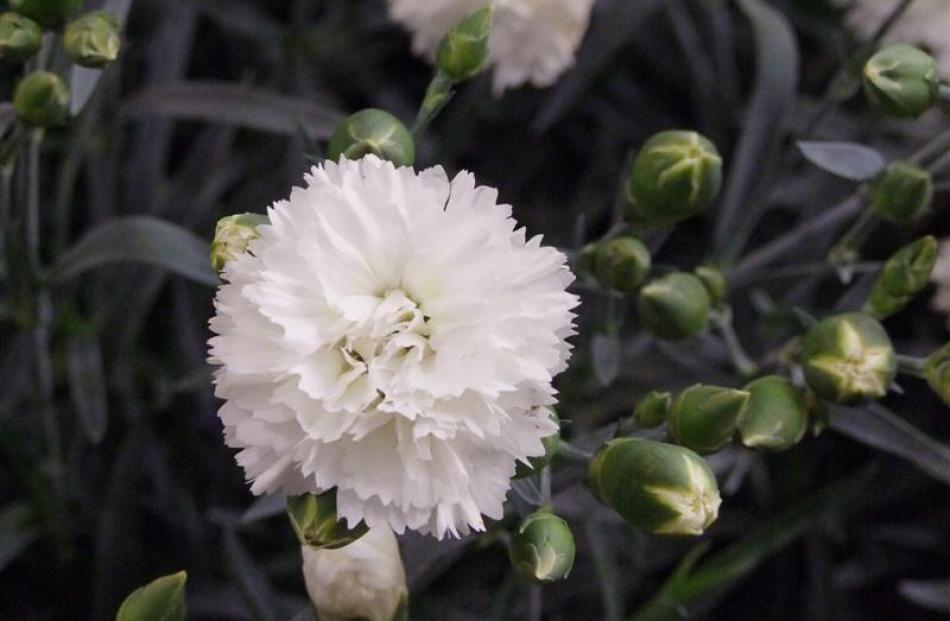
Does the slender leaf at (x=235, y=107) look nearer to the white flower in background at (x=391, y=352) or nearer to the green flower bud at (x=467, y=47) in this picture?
the green flower bud at (x=467, y=47)

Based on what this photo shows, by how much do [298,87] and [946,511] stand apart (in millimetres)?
767

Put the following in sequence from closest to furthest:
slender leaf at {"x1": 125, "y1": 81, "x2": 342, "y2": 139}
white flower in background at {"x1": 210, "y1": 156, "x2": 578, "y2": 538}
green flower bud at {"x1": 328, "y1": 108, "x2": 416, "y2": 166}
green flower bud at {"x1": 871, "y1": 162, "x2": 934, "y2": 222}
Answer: white flower in background at {"x1": 210, "y1": 156, "x2": 578, "y2": 538}
green flower bud at {"x1": 328, "y1": 108, "x2": 416, "y2": 166}
green flower bud at {"x1": 871, "y1": 162, "x2": 934, "y2": 222}
slender leaf at {"x1": 125, "y1": 81, "x2": 342, "y2": 139}

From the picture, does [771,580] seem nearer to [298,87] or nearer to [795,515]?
[795,515]

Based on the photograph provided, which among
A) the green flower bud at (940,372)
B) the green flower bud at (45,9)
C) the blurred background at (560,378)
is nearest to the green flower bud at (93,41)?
the green flower bud at (45,9)

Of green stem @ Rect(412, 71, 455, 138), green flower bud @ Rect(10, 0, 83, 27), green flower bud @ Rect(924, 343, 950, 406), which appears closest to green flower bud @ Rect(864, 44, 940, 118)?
green flower bud @ Rect(924, 343, 950, 406)

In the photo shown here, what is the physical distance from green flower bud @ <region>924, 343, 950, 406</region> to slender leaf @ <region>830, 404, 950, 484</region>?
3.2 inches

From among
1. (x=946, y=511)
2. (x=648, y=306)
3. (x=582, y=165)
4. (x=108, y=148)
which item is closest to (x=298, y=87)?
(x=108, y=148)

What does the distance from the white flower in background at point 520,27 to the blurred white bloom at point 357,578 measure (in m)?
0.45

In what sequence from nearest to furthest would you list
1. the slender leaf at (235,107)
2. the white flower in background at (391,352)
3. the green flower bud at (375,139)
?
the white flower in background at (391,352) < the green flower bud at (375,139) < the slender leaf at (235,107)

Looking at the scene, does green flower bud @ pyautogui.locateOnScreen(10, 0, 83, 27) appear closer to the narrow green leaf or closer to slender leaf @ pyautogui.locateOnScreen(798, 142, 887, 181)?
the narrow green leaf

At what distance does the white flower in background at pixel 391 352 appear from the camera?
0.57 meters

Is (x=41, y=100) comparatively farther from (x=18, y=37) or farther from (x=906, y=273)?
(x=906, y=273)

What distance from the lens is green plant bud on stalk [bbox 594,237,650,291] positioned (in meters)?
0.75

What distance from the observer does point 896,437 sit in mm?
820
